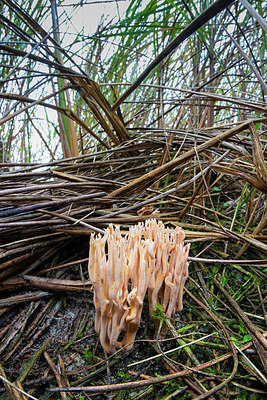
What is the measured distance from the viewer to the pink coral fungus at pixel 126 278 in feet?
2.97

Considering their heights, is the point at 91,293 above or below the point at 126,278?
below

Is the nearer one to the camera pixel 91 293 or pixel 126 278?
pixel 126 278

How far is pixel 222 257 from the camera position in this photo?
141 cm

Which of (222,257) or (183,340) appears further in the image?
(222,257)

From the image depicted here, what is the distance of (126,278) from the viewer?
94 cm

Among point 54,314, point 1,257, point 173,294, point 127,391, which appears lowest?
point 127,391

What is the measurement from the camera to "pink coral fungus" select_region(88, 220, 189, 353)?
0.90 m

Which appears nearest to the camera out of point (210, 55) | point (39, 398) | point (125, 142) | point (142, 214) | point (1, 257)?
point (39, 398)

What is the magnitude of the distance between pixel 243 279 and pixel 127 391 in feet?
2.51

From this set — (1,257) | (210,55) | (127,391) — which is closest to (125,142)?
(210,55)

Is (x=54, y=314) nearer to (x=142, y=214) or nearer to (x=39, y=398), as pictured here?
(x=39, y=398)

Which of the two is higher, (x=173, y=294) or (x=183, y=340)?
(x=173, y=294)

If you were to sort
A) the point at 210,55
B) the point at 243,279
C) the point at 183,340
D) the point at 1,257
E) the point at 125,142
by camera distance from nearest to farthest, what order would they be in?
the point at 183,340 → the point at 1,257 → the point at 243,279 → the point at 125,142 → the point at 210,55

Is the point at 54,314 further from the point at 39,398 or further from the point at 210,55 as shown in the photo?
the point at 210,55
